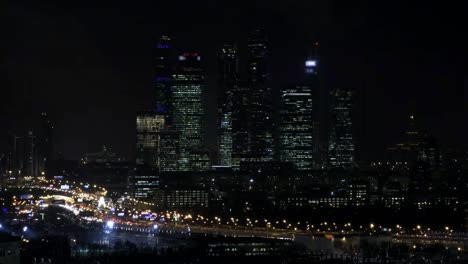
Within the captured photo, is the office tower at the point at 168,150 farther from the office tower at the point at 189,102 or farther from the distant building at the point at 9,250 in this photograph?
the distant building at the point at 9,250

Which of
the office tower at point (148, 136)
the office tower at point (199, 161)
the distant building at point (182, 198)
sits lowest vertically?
the distant building at point (182, 198)

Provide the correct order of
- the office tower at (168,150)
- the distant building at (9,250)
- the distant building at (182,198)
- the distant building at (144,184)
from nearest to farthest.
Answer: the distant building at (9,250) → the distant building at (182,198) → the distant building at (144,184) → the office tower at (168,150)

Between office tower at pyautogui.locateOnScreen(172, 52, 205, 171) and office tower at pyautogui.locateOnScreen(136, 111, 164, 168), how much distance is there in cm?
166

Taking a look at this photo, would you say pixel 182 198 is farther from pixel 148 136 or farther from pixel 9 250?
pixel 9 250

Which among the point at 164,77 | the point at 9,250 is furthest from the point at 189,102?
the point at 9,250

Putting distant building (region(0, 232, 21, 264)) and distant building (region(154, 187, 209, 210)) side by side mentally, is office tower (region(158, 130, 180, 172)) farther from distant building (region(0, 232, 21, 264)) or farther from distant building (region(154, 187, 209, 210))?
distant building (region(0, 232, 21, 264))

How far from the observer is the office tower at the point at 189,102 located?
55.1 m

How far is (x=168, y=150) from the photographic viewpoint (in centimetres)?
5512

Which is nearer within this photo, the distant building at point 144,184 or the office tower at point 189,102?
the distant building at point 144,184

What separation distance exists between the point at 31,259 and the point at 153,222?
15.6 meters

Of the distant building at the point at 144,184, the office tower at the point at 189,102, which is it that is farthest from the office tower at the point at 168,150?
the distant building at the point at 144,184

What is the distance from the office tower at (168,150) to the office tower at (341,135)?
27.4 ft

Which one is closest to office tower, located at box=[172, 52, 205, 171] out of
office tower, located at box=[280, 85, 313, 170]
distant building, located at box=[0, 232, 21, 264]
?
office tower, located at box=[280, 85, 313, 170]

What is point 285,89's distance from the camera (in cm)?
5484
